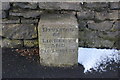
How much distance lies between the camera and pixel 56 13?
333cm

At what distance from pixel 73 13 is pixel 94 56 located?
23.9 inches

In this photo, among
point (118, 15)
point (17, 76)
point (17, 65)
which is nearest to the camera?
point (17, 76)

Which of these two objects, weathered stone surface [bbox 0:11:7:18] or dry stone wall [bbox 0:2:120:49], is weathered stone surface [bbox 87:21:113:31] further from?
weathered stone surface [bbox 0:11:7:18]

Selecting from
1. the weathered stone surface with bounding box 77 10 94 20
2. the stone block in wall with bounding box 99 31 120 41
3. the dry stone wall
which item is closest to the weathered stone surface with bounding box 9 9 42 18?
the dry stone wall

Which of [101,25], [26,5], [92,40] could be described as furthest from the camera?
[92,40]

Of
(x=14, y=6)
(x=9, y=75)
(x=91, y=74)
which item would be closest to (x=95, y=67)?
(x=91, y=74)

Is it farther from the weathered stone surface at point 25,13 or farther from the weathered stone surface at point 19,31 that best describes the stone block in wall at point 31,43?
the weathered stone surface at point 25,13

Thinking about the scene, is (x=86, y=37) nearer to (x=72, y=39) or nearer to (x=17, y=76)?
(x=72, y=39)

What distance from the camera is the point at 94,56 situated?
3.31 meters

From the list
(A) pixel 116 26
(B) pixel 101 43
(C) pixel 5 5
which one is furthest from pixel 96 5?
(C) pixel 5 5

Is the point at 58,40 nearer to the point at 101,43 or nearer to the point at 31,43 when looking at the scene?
the point at 31,43

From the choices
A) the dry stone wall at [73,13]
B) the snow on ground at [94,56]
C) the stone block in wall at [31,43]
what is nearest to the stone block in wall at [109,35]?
the dry stone wall at [73,13]

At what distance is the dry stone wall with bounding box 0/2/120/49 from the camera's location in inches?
131

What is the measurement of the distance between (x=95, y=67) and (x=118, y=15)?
0.76 metres
